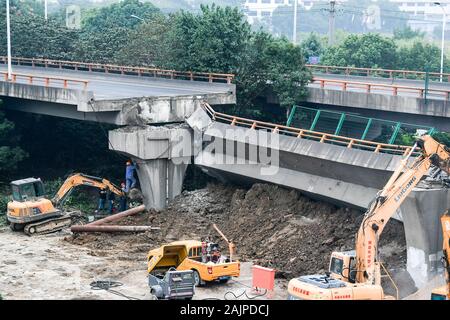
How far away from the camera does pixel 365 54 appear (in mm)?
84062

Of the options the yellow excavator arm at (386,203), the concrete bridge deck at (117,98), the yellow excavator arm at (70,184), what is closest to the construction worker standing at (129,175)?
the yellow excavator arm at (70,184)

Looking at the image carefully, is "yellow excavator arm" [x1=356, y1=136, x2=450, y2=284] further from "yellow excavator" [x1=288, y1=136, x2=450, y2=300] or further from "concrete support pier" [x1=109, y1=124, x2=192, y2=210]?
"concrete support pier" [x1=109, y1=124, x2=192, y2=210]

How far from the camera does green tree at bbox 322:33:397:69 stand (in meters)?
83.6

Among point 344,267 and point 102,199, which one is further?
point 102,199

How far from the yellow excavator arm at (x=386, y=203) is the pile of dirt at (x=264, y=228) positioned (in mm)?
4544

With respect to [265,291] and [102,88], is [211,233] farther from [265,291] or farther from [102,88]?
[102,88]

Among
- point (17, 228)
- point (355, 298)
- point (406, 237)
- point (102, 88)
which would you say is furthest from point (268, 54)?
point (355, 298)

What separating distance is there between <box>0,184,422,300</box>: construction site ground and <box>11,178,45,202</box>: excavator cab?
1905mm

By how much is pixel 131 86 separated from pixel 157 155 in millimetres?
13306

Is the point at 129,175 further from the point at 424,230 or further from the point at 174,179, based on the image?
the point at 424,230

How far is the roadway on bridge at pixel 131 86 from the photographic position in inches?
2034

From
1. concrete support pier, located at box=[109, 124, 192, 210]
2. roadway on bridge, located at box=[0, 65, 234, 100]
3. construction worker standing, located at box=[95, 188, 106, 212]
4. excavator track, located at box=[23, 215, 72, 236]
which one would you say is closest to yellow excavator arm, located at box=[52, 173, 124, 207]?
construction worker standing, located at box=[95, 188, 106, 212]

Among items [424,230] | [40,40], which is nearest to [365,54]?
[40,40]
